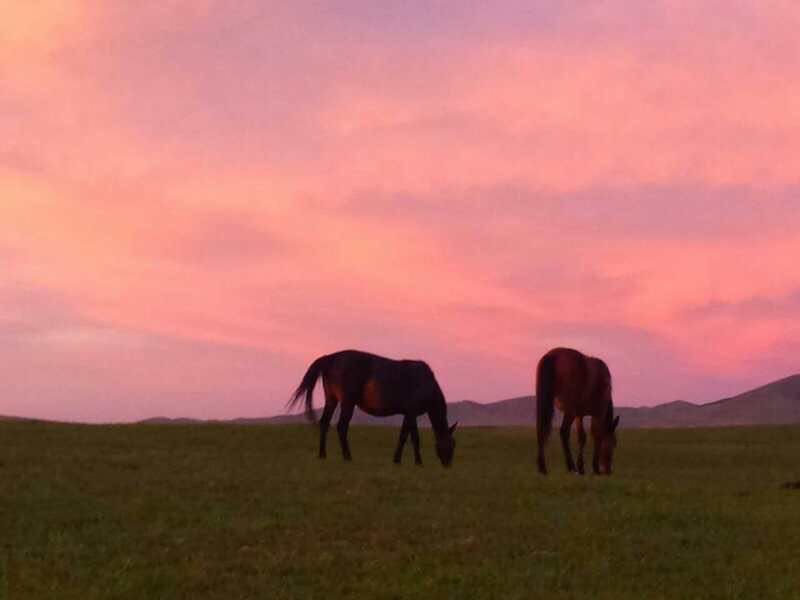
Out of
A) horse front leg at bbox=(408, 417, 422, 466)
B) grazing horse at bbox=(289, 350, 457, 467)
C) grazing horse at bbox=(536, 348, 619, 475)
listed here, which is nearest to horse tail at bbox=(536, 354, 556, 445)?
grazing horse at bbox=(536, 348, 619, 475)

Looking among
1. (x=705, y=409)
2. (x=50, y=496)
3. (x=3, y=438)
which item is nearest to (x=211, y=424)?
(x=3, y=438)

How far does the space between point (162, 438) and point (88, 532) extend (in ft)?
62.1

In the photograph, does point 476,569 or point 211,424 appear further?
point 211,424

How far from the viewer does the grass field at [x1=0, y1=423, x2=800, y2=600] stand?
1178 cm

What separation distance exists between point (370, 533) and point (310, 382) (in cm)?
1241

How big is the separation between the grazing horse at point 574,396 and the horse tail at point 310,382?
562 centimetres

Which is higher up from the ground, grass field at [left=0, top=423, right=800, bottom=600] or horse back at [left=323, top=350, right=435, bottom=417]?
horse back at [left=323, top=350, right=435, bottom=417]

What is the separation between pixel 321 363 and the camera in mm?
26406

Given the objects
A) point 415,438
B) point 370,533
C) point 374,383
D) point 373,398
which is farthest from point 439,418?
point 370,533

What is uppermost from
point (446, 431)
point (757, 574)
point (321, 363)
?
point (321, 363)

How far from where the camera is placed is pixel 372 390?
85.4 ft

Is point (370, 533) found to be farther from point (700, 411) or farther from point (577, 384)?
point (700, 411)

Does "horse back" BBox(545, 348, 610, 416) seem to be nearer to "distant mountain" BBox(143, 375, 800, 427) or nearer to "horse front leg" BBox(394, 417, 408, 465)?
"horse front leg" BBox(394, 417, 408, 465)

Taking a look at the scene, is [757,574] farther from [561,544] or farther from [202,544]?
[202,544]
